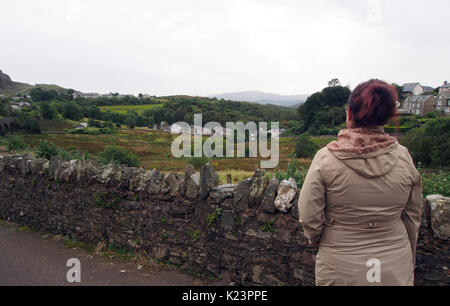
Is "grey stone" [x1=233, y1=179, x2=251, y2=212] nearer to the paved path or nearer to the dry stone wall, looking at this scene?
the dry stone wall

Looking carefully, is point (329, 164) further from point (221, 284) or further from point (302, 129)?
point (302, 129)

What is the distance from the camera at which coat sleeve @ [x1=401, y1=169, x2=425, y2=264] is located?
214cm

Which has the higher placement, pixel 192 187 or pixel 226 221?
pixel 192 187

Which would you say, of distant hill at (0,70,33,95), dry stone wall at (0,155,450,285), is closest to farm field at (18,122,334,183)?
dry stone wall at (0,155,450,285)

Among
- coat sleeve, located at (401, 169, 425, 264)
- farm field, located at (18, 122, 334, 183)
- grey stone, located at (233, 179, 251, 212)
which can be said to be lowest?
farm field, located at (18, 122, 334, 183)

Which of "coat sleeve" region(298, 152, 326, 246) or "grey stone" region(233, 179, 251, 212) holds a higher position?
"coat sleeve" region(298, 152, 326, 246)

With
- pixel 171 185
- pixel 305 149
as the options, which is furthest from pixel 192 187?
pixel 305 149

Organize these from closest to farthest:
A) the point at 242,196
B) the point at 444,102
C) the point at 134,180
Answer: the point at 242,196, the point at 134,180, the point at 444,102

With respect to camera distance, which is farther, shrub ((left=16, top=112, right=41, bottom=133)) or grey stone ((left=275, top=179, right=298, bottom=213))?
shrub ((left=16, top=112, right=41, bottom=133))

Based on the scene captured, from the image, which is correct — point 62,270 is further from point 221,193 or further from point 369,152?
point 369,152

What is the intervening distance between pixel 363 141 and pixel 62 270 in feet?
16.0

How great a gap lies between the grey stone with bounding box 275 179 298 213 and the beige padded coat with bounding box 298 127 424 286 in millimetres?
1529

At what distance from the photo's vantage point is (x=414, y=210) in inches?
86.0
